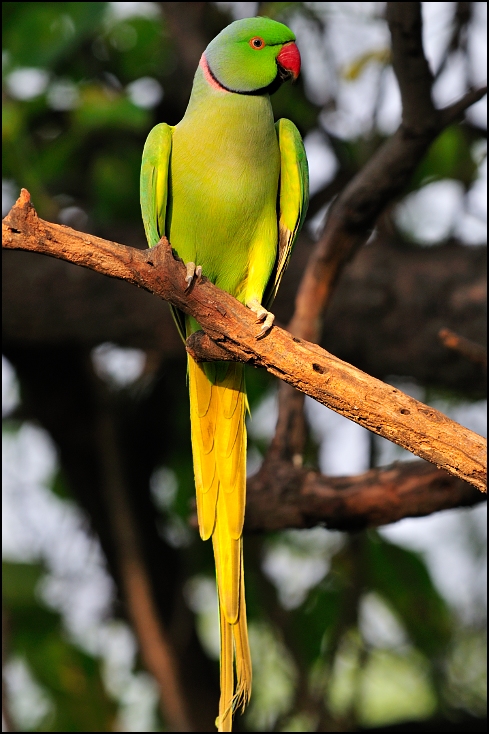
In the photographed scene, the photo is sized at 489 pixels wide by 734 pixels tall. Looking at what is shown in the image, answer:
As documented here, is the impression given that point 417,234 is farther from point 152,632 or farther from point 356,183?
point 152,632

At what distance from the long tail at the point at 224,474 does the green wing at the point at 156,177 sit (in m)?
0.44

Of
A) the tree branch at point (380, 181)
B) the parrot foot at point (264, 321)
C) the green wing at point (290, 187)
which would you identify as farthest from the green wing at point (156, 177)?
the tree branch at point (380, 181)

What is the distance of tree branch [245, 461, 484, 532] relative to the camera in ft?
9.28

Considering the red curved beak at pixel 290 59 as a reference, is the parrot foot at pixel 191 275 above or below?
below

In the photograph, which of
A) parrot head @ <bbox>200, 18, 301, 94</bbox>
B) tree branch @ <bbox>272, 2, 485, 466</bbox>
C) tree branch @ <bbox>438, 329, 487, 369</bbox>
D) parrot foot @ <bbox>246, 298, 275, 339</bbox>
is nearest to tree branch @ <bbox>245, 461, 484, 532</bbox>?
tree branch @ <bbox>272, 2, 485, 466</bbox>

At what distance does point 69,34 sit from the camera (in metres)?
4.07

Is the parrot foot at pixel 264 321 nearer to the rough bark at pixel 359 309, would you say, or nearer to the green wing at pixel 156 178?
the green wing at pixel 156 178

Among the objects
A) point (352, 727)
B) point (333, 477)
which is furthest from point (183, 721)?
point (333, 477)

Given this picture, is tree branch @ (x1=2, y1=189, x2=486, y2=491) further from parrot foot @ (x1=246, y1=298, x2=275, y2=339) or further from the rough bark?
the rough bark

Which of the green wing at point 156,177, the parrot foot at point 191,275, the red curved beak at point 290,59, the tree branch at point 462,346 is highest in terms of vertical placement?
the red curved beak at point 290,59

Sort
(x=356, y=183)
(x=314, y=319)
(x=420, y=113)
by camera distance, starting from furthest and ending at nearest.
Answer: (x=314, y=319), (x=356, y=183), (x=420, y=113)

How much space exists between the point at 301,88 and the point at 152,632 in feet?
9.52

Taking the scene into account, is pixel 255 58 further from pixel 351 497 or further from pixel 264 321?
pixel 351 497

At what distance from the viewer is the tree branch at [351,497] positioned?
2828 millimetres
